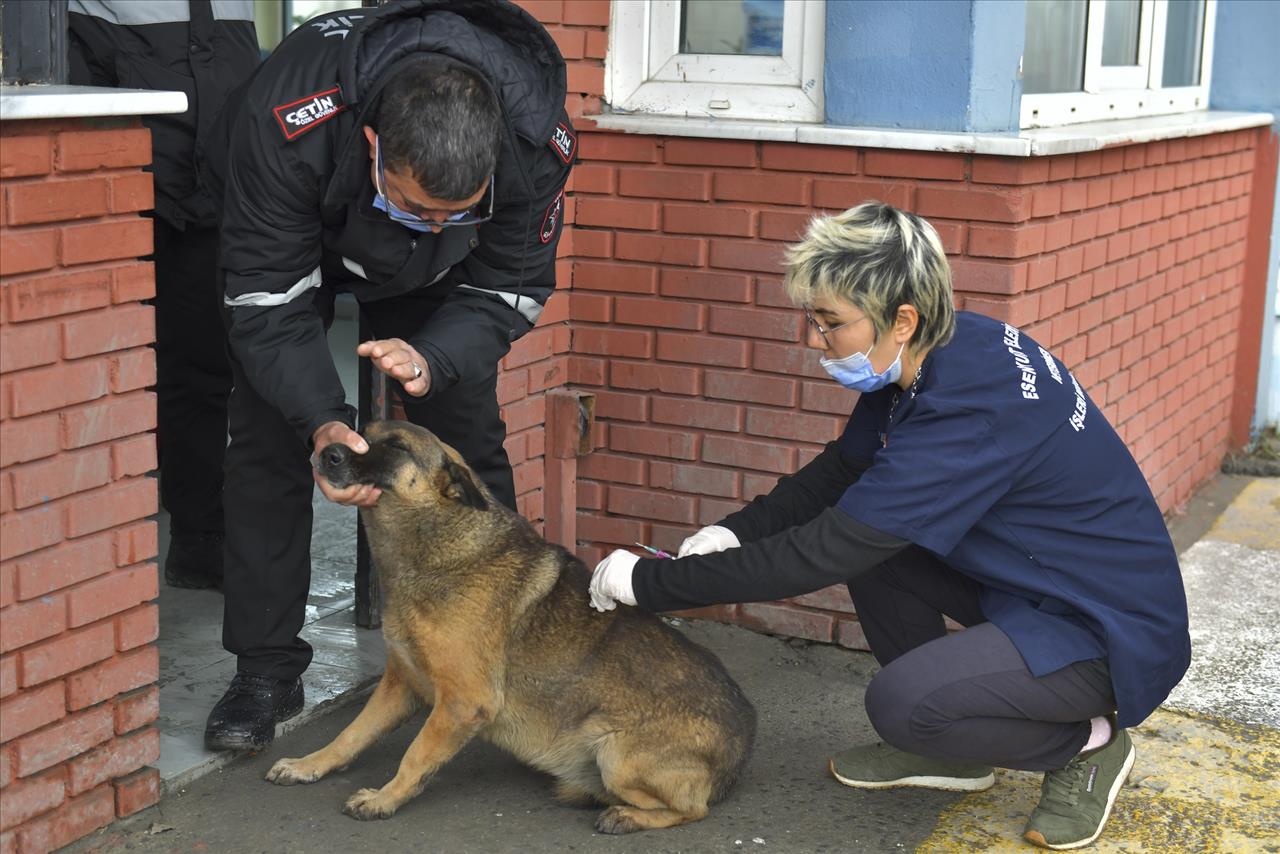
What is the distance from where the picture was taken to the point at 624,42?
5.07m

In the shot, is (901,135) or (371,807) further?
(901,135)

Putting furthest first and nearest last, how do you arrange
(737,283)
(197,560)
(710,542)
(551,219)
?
(197,560), (737,283), (551,219), (710,542)

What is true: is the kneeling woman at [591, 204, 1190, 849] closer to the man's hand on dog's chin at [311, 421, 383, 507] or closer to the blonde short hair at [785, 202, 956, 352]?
the blonde short hair at [785, 202, 956, 352]

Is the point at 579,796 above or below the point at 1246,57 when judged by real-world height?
below

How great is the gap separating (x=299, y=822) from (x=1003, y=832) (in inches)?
67.1

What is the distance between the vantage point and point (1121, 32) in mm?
6074

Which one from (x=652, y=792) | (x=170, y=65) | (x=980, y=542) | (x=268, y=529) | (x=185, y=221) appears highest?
(x=170, y=65)

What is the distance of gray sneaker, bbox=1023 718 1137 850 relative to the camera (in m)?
3.64

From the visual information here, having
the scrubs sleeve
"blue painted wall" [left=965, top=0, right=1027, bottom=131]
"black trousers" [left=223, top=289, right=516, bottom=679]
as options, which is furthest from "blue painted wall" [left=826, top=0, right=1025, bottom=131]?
the scrubs sleeve

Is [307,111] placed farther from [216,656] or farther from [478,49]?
[216,656]

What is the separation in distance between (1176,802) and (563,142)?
2299mm

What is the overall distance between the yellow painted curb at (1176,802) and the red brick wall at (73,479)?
1929mm

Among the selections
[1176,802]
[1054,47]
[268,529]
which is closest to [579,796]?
[268,529]

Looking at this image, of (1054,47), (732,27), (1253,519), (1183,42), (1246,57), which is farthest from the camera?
(1246,57)
